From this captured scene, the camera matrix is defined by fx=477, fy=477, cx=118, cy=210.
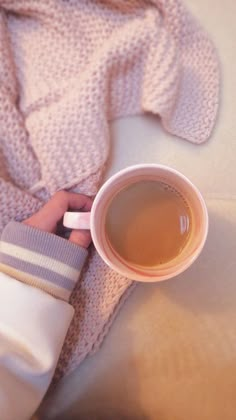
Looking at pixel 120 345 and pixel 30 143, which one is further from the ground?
pixel 30 143

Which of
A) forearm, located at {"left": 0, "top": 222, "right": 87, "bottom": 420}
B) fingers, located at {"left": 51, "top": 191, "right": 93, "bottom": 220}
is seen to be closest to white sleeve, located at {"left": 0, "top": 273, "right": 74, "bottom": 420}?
forearm, located at {"left": 0, "top": 222, "right": 87, "bottom": 420}

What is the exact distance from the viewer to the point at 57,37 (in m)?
0.65

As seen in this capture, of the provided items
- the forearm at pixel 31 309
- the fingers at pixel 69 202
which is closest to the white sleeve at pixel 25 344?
the forearm at pixel 31 309

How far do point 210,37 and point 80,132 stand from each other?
0.24m

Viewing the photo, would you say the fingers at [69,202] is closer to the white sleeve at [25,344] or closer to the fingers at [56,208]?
the fingers at [56,208]

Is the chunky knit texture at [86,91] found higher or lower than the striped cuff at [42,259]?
higher

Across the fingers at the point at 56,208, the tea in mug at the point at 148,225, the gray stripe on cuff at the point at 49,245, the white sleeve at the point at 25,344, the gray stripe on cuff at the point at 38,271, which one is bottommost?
the white sleeve at the point at 25,344

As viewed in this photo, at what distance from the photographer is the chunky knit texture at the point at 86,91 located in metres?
A: 0.62

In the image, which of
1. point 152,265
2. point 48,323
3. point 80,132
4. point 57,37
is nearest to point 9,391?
point 48,323

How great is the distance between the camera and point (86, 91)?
0.62 m

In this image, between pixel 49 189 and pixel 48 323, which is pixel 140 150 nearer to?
pixel 49 189

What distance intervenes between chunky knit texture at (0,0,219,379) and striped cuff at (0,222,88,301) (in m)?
0.05

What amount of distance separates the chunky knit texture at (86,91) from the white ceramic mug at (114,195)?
0.26 feet

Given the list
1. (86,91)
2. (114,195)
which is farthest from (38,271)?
(86,91)
